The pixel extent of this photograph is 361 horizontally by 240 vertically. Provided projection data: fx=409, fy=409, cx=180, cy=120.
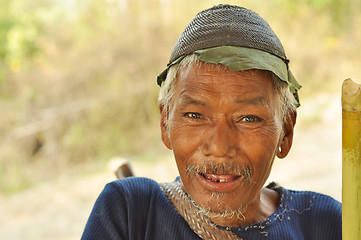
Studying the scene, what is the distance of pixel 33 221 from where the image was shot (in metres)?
6.16

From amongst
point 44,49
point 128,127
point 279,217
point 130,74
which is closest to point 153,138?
point 128,127

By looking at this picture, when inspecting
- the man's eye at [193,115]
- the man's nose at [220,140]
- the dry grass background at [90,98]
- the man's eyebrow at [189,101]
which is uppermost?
the dry grass background at [90,98]

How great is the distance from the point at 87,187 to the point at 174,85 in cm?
585

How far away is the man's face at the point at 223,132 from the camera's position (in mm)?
1538

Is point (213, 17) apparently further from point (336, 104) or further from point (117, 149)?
point (336, 104)

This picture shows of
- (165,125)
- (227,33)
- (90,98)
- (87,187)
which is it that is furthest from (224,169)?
(90,98)

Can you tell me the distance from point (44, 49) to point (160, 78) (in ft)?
25.3

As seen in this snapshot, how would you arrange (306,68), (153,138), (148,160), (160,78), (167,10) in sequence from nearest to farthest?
(160,78)
(148,160)
(153,138)
(167,10)
(306,68)

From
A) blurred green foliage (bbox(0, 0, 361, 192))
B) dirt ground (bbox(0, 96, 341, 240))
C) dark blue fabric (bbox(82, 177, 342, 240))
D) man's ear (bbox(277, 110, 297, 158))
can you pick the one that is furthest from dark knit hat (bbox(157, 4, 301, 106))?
blurred green foliage (bbox(0, 0, 361, 192))

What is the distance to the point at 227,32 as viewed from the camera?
159cm

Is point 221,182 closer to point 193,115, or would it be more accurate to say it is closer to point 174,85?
point 193,115

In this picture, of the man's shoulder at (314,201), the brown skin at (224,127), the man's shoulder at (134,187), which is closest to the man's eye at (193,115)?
the brown skin at (224,127)

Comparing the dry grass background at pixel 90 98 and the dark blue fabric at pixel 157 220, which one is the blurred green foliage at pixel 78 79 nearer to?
the dry grass background at pixel 90 98

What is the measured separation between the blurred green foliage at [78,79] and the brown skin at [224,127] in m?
6.76
